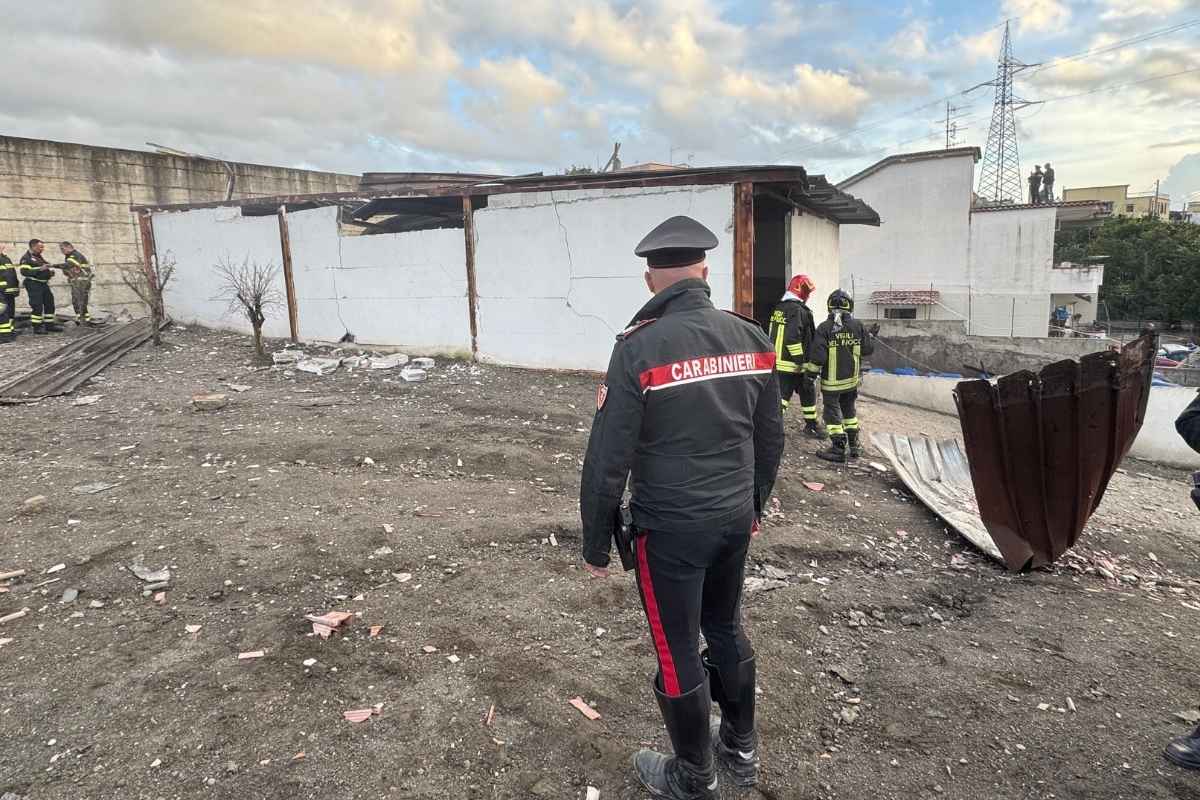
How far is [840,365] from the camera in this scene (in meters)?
6.11

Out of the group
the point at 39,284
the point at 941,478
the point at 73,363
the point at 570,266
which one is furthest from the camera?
the point at 39,284

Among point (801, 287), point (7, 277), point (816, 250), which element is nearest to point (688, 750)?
point (801, 287)

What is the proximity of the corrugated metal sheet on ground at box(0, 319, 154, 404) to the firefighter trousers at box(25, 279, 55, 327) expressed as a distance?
2.97 feet

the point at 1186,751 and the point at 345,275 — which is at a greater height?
the point at 345,275

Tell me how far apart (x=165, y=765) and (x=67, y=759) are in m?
0.34

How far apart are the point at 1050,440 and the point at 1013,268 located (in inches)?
948

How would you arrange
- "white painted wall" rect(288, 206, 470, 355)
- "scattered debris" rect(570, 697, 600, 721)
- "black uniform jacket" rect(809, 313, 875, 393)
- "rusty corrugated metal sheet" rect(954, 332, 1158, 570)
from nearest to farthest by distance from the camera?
"scattered debris" rect(570, 697, 600, 721), "rusty corrugated metal sheet" rect(954, 332, 1158, 570), "black uniform jacket" rect(809, 313, 875, 393), "white painted wall" rect(288, 206, 470, 355)

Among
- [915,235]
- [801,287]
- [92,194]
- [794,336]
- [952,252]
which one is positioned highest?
[92,194]

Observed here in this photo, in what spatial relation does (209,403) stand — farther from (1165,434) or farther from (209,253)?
(1165,434)

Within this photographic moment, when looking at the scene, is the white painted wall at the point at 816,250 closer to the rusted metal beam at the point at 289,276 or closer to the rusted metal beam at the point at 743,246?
the rusted metal beam at the point at 743,246

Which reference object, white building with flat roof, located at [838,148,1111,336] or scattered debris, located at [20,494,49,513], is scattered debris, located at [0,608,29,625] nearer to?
scattered debris, located at [20,494,49,513]

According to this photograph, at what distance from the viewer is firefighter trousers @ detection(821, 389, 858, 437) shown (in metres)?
6.20

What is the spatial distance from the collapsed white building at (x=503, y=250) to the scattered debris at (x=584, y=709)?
6.11 meters

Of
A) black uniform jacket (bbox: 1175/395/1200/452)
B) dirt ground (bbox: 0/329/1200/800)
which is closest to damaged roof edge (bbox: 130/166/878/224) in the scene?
dirt ground (bbox: 0/329/1200/800)
